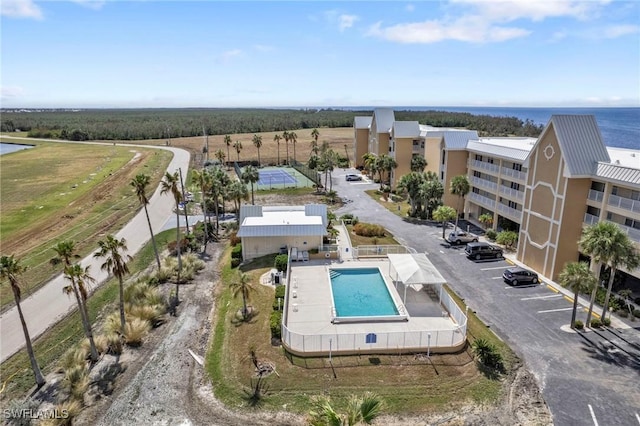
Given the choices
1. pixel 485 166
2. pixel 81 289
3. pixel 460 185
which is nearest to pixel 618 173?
pixel 460 185

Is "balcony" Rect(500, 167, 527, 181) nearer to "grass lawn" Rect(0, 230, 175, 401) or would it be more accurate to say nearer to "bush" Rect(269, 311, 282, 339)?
"bush" Rect(269, 311, 282, 339)

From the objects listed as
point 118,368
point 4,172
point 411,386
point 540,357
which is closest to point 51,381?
point 118,368

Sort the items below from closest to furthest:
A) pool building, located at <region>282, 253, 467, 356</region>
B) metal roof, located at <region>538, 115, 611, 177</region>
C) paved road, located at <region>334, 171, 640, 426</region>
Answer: paved road, located at <region>334, 171, 640, 426</region> < pool building, located at <region>282, 253, 467, 356</region> < metal roof, located at <region>538, 115, 611, 177</region>

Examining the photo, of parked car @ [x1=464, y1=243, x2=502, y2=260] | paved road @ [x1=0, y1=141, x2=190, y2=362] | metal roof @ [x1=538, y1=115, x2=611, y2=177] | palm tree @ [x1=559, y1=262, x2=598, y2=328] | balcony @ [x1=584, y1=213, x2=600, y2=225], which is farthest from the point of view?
parked car @ [x1=464, y1=243, x2=502, y2=260]

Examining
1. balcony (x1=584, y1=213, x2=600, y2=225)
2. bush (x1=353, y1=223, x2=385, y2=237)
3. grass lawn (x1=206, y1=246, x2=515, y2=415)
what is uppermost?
balcony (x1=584, y1=213, x2=600, y2=225)

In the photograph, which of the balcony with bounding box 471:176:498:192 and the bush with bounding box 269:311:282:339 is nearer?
the bush with bounding box 269:311:282:339

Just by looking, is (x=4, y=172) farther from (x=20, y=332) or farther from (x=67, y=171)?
(x=20, y=332)

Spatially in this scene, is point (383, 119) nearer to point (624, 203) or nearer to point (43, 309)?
point (624, 203)

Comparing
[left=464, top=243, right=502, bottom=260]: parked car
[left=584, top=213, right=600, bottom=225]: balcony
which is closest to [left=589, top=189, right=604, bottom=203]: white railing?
[left=584, top=213, right=600, bottom=225]: balcony
